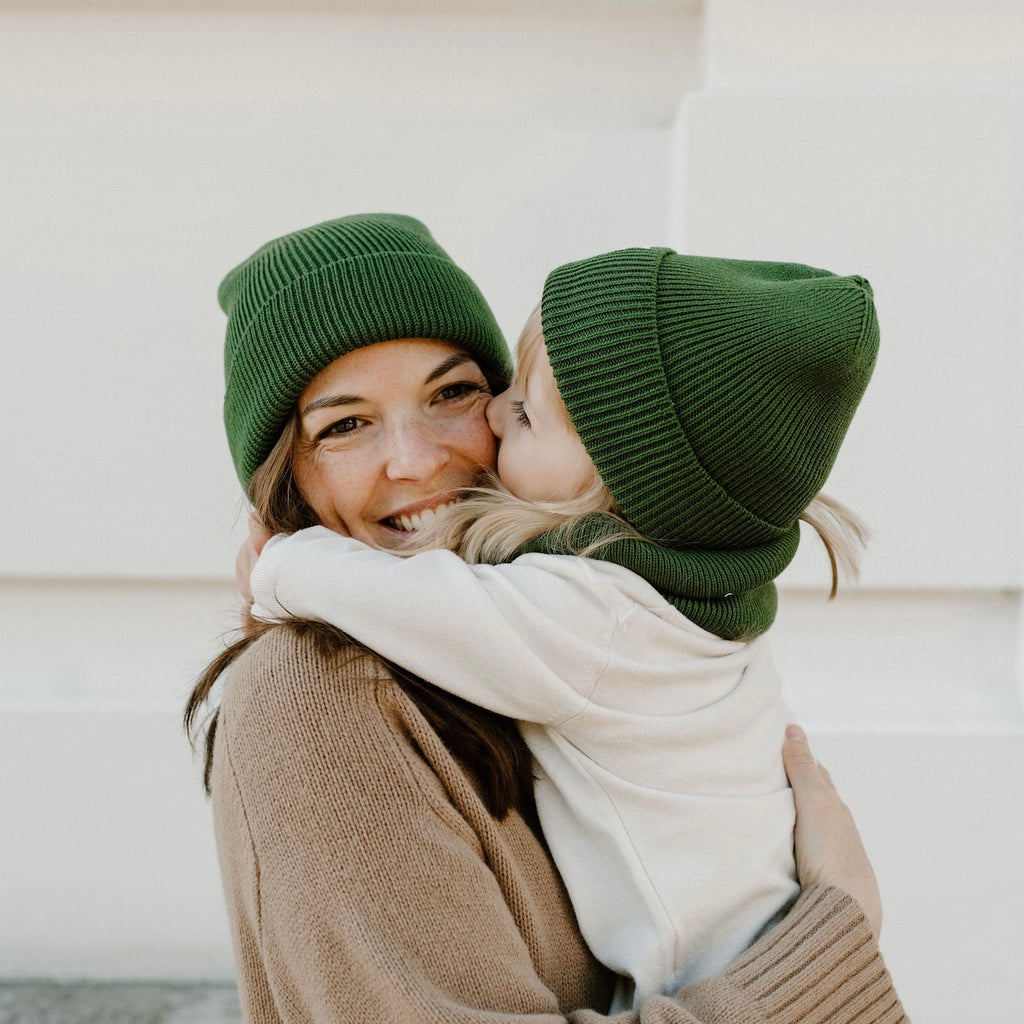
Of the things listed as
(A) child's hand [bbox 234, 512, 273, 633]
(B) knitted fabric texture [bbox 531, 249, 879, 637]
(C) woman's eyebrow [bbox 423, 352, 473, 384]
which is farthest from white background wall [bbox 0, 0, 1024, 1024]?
(B) knitted fabric texture [bbox 531, 249, 879, 637]

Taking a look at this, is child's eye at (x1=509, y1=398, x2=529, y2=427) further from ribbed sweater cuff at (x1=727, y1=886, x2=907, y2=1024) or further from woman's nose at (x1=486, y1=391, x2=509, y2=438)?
ribbed sweater cuff at (x1=727, y1=886, x2=907, y2=1024)

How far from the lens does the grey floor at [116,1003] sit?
7.83 ft

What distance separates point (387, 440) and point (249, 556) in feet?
1.25

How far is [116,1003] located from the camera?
96.1 inches

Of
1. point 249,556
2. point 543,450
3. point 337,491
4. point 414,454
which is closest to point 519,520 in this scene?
point 543,450

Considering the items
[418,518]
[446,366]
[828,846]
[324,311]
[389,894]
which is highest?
[324,311]

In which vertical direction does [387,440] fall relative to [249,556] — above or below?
above

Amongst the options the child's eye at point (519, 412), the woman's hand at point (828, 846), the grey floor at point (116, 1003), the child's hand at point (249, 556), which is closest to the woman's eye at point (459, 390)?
the child's eye at point (519, 412)

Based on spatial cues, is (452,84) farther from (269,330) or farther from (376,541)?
(376,541)

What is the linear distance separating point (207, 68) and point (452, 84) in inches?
24.6

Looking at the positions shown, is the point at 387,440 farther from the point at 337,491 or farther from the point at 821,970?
the point at 821,970

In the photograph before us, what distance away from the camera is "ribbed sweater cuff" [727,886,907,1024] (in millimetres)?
1125

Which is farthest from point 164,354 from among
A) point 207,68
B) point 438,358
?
point 438,358

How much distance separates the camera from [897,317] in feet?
7.73
